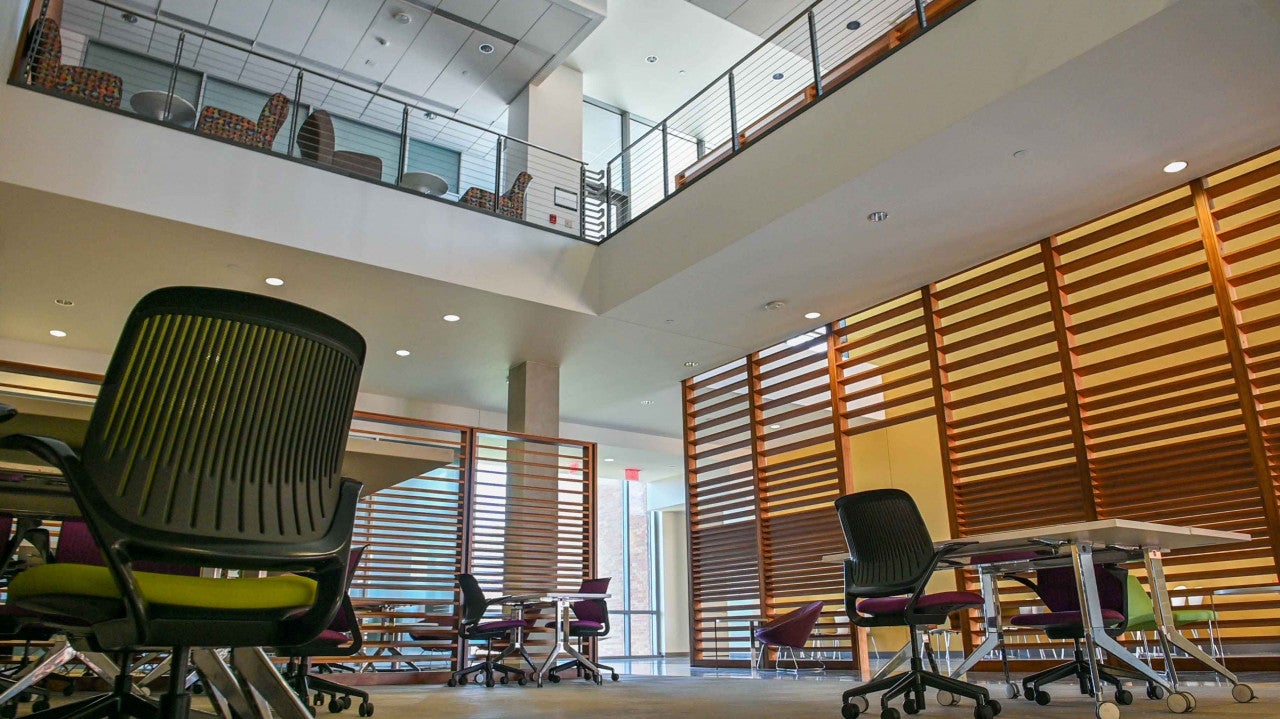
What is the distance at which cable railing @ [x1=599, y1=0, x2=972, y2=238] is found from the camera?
794 cm

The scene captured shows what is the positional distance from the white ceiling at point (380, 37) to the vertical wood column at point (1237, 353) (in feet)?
19.4

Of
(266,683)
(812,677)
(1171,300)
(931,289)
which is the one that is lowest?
(812,677)

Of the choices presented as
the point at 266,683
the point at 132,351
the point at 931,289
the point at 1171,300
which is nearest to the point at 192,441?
the point at 132,351

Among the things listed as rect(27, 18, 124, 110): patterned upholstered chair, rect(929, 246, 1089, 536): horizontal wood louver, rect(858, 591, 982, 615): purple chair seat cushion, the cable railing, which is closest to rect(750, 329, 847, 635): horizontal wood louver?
rect(929, 246, 1089, 536): horizontal wood louver

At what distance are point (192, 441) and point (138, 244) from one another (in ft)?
18.3

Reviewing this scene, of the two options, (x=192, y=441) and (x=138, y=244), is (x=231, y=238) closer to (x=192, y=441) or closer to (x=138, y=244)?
(x=138, y=244)

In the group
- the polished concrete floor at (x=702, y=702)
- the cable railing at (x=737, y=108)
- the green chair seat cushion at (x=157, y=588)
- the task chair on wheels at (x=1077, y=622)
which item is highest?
the cable railing at (x=737, y=108)

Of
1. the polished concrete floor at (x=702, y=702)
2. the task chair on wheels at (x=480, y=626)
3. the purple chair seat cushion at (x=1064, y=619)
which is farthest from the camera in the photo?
the task chair on wheels at (x=480, y=626)

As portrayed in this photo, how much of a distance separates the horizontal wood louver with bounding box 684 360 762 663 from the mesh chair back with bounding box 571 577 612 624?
1.34m

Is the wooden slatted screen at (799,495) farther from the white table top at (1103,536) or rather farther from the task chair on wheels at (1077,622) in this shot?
the white table top at (1103,536)

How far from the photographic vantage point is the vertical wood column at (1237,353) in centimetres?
508

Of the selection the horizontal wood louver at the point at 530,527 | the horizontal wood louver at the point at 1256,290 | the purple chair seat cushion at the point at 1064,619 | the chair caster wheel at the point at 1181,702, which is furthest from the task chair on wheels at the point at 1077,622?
the horizontal wood louver at the point at 530,527

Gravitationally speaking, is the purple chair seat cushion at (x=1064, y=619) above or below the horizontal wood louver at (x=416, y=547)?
below

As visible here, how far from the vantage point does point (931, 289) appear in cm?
726
